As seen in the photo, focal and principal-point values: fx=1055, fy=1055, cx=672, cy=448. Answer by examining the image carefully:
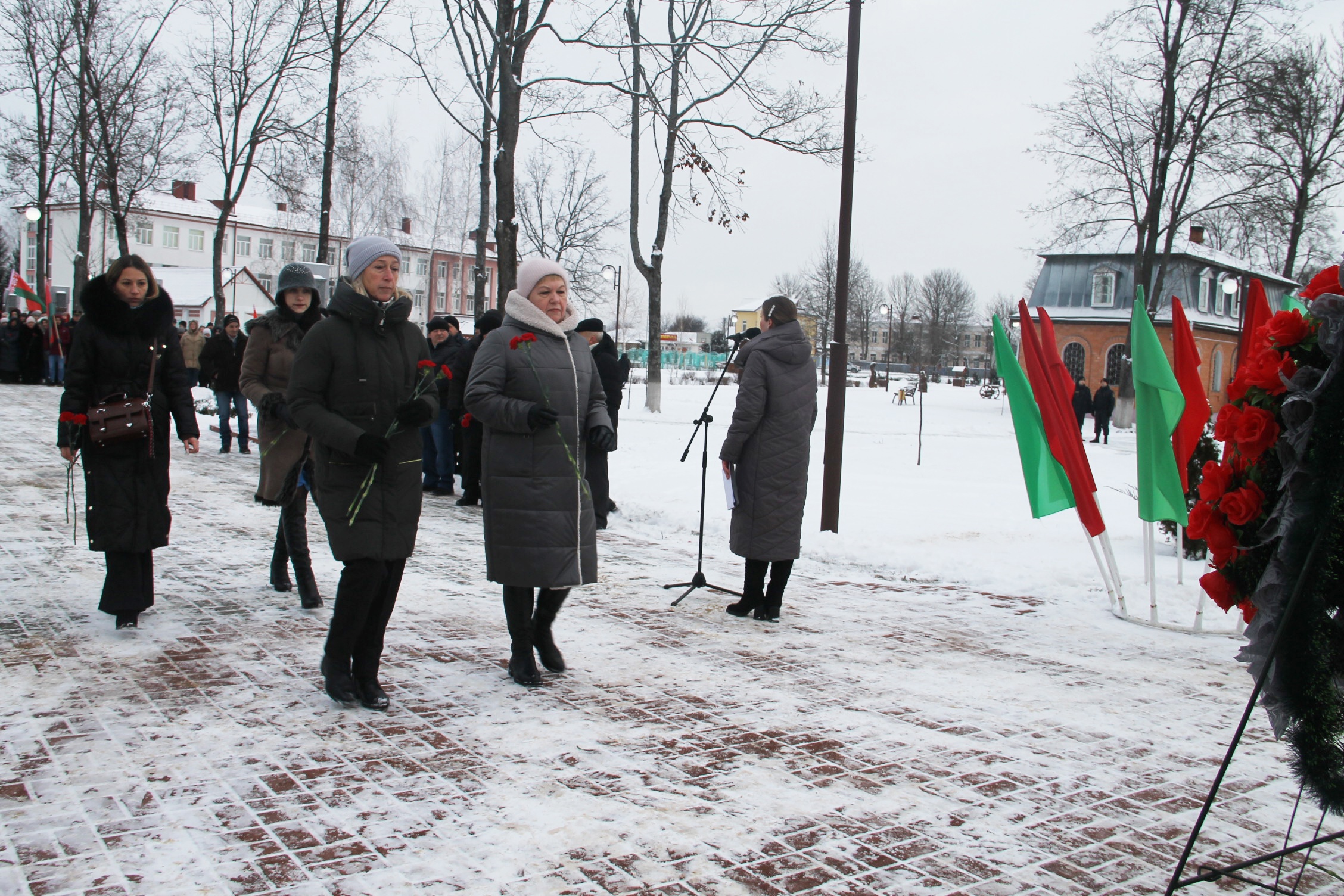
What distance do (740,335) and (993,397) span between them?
40.5m

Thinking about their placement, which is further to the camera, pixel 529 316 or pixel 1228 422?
pixel 529 316

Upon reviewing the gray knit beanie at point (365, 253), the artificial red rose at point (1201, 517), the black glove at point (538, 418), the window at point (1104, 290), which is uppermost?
the window at point (1104, 290)

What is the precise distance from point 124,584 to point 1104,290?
4428 centimetres

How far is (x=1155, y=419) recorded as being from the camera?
6.63 m

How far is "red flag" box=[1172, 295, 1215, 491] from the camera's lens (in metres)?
6.50

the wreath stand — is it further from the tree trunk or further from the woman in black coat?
the tree trunk

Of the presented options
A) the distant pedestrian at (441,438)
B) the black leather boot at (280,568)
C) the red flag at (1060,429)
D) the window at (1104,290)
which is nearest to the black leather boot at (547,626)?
the black leather boot at (280,568)

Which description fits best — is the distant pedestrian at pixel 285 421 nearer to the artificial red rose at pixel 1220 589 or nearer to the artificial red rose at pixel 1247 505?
the artificial red rose at pixel 1220 589

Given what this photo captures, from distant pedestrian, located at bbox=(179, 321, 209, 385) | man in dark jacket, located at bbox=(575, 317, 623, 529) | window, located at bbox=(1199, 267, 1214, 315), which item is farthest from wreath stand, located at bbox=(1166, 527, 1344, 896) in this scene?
window, located at bbox=(1199, 267, 1214, 315)

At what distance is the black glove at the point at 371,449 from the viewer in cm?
432

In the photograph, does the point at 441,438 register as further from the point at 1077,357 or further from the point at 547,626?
the point at 1077,357

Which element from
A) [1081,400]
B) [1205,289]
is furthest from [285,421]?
[1205,289]

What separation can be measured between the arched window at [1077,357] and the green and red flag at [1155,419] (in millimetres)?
39548

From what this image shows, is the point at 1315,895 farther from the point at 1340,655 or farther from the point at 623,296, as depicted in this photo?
the point at 623,296
